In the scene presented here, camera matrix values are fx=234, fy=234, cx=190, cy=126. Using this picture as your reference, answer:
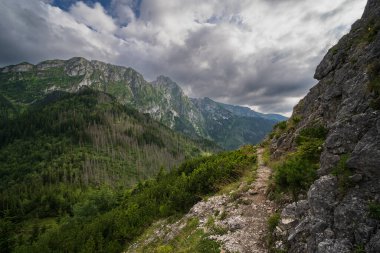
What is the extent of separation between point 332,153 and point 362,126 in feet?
8.12

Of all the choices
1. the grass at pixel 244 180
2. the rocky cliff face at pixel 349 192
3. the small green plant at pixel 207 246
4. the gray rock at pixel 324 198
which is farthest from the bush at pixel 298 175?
the grass at pixel 244 180

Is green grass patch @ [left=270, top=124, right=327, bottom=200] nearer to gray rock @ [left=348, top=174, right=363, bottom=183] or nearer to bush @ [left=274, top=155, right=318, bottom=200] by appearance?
bush @ [left=274, top=155, right=318, bottom=200]

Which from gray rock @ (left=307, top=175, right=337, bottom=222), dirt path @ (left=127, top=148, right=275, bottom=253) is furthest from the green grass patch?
gray rock @ (left=307, top=175, right=337, bottom=222)

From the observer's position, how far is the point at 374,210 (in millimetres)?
9641

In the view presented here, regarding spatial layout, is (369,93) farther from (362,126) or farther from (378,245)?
(378,245)

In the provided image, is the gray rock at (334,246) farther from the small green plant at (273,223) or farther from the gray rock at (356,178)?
the small green plant at (273,223)

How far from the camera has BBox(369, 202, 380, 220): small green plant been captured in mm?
9521

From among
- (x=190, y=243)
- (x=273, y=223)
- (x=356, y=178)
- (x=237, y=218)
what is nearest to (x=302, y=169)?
(x=273, y=223)

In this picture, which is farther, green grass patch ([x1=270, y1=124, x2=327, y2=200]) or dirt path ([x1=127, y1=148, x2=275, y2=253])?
green grass patch ([x1=270, y1=124, x2=327, y2=200])

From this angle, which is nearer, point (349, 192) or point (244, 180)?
point (349, 192)

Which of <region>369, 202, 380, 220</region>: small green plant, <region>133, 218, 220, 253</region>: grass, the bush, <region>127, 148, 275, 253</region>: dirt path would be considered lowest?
<region>133, 218, 220, 253</region>: grass

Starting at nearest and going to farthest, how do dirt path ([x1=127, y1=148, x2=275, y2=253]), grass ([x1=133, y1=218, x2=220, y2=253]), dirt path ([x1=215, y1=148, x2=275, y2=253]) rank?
dirt path ([x1=215, y1=148, x2=275, y2=253]) → dirt path ([x1=127, y1=148, x2=275, y2=253]) → grass ([x1=133, y1=218, x2=220, y2=253])

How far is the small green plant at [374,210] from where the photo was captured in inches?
375

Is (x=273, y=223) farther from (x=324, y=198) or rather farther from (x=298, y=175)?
(x=324, y=198)
